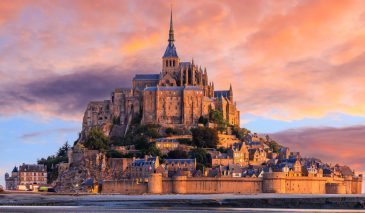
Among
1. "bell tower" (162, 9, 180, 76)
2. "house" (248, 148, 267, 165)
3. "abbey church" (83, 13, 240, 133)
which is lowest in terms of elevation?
"house" (248, 148, 267, 165)

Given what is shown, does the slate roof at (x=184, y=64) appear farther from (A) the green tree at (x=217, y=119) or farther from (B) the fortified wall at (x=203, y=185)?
(B) the fortified wall at (x=203, y=185)

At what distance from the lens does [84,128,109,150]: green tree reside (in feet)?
370

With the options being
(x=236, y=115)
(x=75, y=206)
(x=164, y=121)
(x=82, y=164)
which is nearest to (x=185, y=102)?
(x=164, y=121)

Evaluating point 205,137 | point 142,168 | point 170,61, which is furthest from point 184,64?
point 142,168

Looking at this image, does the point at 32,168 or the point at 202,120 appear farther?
the point at 202,120

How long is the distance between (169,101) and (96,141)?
50.3 feet

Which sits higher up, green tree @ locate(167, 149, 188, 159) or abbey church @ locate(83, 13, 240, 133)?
abbey church @ locate(83, 13, 240, 133)

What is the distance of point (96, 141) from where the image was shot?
370ft

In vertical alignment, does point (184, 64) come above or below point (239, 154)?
above

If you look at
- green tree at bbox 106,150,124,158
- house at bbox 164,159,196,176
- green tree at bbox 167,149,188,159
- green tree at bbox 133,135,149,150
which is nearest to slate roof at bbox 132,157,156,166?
house at bbox 164,159,196,176

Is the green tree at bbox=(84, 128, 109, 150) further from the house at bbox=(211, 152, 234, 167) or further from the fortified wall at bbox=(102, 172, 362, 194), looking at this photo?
the house at bbox=(211, 152, 234, 167)

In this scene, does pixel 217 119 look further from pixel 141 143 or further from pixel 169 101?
pixel 141 143

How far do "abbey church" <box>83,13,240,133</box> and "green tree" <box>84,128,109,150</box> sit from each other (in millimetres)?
8892

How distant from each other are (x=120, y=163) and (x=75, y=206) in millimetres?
36529
